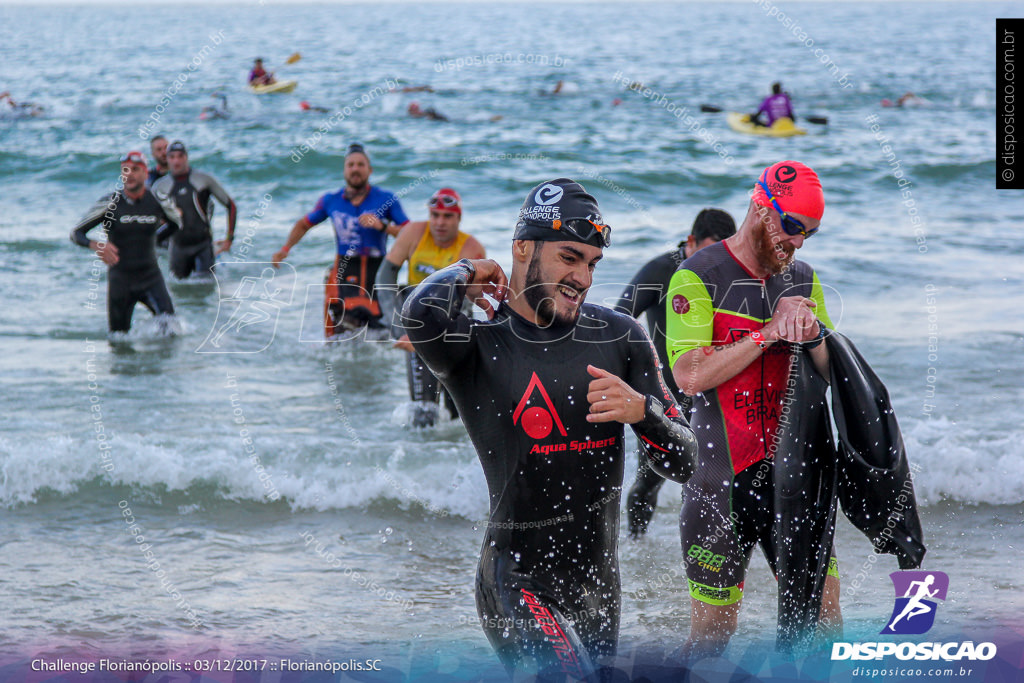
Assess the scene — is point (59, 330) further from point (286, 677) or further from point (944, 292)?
point (944, 292)

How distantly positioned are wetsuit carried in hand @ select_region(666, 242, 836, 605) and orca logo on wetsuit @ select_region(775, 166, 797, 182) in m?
0.36

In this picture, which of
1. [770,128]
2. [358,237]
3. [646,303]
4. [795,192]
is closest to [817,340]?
[795,192]

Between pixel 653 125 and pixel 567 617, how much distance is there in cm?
2645

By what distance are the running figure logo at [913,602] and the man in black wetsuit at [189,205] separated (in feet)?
35.4

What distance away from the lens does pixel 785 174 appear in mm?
3541

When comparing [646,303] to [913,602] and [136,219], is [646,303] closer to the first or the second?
[913,602]

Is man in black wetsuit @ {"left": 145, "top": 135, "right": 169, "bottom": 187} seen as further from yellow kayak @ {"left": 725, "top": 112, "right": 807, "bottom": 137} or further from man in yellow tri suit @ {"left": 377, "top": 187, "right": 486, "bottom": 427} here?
yellow kayak @ {"left": 725, "top": 112, "right": 807, "bottom": 137}

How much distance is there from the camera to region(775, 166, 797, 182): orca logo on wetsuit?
3.52 meters

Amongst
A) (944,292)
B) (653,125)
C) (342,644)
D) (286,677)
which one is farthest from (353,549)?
(653,125)

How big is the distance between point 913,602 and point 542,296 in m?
2.41

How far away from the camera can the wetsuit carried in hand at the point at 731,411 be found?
370cm

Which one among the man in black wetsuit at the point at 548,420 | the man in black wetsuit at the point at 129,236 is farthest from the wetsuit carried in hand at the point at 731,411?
the man in black wetsuit at the point at 129,236

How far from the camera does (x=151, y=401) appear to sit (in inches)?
356

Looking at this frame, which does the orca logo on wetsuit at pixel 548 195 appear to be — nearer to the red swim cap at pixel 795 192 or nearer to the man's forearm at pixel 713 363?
the red swim cap at pixel 795 192
